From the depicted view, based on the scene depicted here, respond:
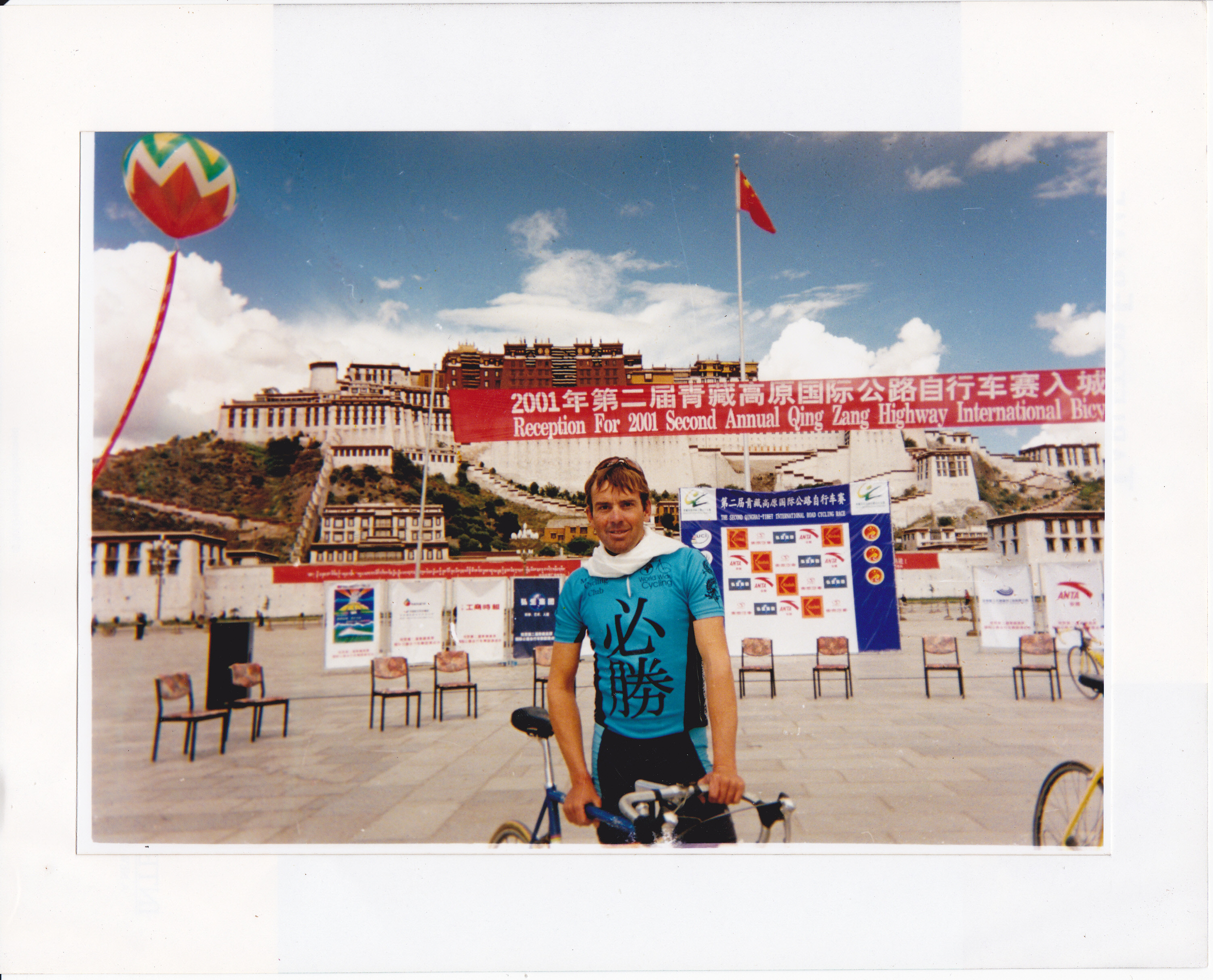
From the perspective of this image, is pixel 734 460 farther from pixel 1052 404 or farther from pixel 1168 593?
pixel 1168 593

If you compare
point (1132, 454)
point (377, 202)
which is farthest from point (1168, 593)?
point (377, 202)

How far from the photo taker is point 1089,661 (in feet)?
12.5

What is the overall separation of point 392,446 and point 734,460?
222 cm

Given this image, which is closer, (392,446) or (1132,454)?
(1132,454)

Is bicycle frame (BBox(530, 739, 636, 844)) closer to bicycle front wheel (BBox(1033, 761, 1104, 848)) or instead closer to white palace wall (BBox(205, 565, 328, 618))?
bicycle front wheel (BBox(1033, 761, 1104, 848))

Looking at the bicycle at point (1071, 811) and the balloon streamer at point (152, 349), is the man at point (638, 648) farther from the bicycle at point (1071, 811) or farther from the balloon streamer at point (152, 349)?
the balloon streamer at point (152, 349)

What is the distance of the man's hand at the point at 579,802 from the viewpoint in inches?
77.2

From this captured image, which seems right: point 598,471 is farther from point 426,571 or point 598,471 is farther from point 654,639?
point 426,571

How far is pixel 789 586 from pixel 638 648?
2.86 m

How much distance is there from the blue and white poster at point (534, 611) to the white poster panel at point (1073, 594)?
3.37 m

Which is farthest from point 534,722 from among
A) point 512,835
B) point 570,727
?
point 512,835

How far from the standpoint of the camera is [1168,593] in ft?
9.73
